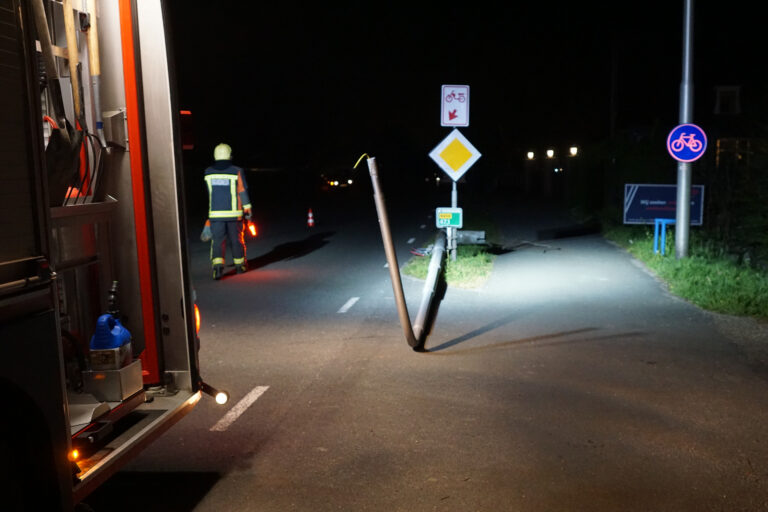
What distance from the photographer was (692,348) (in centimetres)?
817

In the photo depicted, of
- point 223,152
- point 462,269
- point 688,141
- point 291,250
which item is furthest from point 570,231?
point 223,152

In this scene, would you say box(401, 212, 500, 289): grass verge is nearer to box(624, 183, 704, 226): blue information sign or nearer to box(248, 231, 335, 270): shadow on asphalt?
box(248, 231, 335, 270): shadow on asphalt

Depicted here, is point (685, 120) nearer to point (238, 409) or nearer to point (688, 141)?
point (688, 141)

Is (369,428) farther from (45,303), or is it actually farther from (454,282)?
(454,282)

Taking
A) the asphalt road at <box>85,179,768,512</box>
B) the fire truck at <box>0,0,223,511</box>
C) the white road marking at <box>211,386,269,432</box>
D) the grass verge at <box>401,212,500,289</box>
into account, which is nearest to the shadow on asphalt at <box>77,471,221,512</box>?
the asphalt road at <box>85,179,768,512</box>

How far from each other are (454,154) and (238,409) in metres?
9.00

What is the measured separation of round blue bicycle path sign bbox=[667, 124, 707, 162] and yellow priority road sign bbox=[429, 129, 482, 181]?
→ 11.5ft

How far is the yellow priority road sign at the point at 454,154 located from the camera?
14.2 meters

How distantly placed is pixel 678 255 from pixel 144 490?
38.9ft

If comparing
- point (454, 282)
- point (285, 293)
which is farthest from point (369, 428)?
point (454, 282)

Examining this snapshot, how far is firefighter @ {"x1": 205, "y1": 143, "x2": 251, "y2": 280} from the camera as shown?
1295cm

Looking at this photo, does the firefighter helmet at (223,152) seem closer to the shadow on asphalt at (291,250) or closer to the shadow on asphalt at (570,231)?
the shadow on asphalt at (291,250)

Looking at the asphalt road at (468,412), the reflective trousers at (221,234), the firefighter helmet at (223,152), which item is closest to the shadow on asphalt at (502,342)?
the asphalt road at (468,412)

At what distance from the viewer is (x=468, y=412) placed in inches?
238
